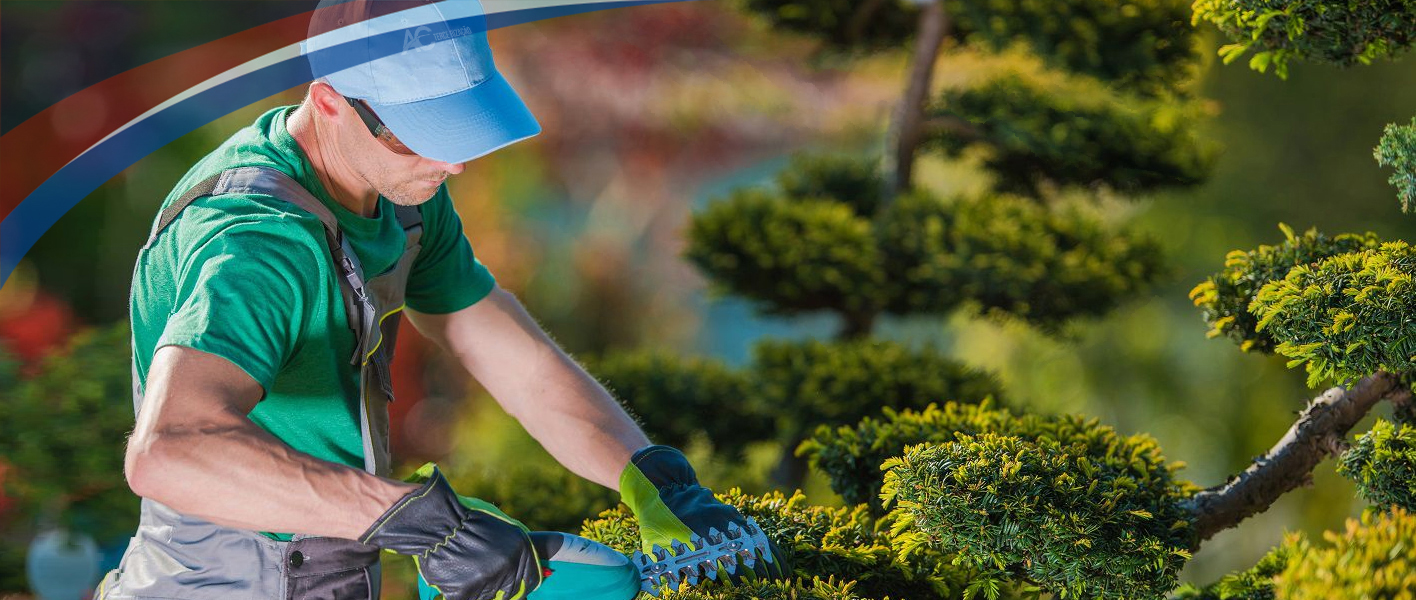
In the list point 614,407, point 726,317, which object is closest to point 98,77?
point 726,317

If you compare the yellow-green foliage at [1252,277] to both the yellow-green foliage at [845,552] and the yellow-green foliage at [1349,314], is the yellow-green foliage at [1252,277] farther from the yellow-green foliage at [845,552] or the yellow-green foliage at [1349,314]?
the yellow-green foliage at [845,552]

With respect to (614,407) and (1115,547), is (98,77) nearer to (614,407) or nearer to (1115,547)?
(614,407)

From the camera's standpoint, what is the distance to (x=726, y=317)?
1084cm

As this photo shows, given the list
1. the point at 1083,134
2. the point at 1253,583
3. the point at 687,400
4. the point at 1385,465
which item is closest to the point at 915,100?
the point at 1083,134

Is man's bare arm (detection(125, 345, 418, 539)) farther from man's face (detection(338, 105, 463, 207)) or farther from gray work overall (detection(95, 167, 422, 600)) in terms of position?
man's face (detection(338, 105, 463, 207))

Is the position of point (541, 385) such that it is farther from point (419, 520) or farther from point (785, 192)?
point (785, 192)

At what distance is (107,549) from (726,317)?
7498mm

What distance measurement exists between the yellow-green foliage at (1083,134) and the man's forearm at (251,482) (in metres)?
2.59

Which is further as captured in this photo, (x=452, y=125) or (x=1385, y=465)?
(x=1385, y=465)

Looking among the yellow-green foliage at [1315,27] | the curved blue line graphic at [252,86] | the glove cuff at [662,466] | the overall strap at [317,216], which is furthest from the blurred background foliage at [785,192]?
the overall strap at [317,216]

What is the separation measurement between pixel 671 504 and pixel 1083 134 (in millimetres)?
2260

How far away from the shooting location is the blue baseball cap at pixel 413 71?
161cm

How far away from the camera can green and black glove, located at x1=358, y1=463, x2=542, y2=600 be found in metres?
1.49

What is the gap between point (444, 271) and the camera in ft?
6.73
